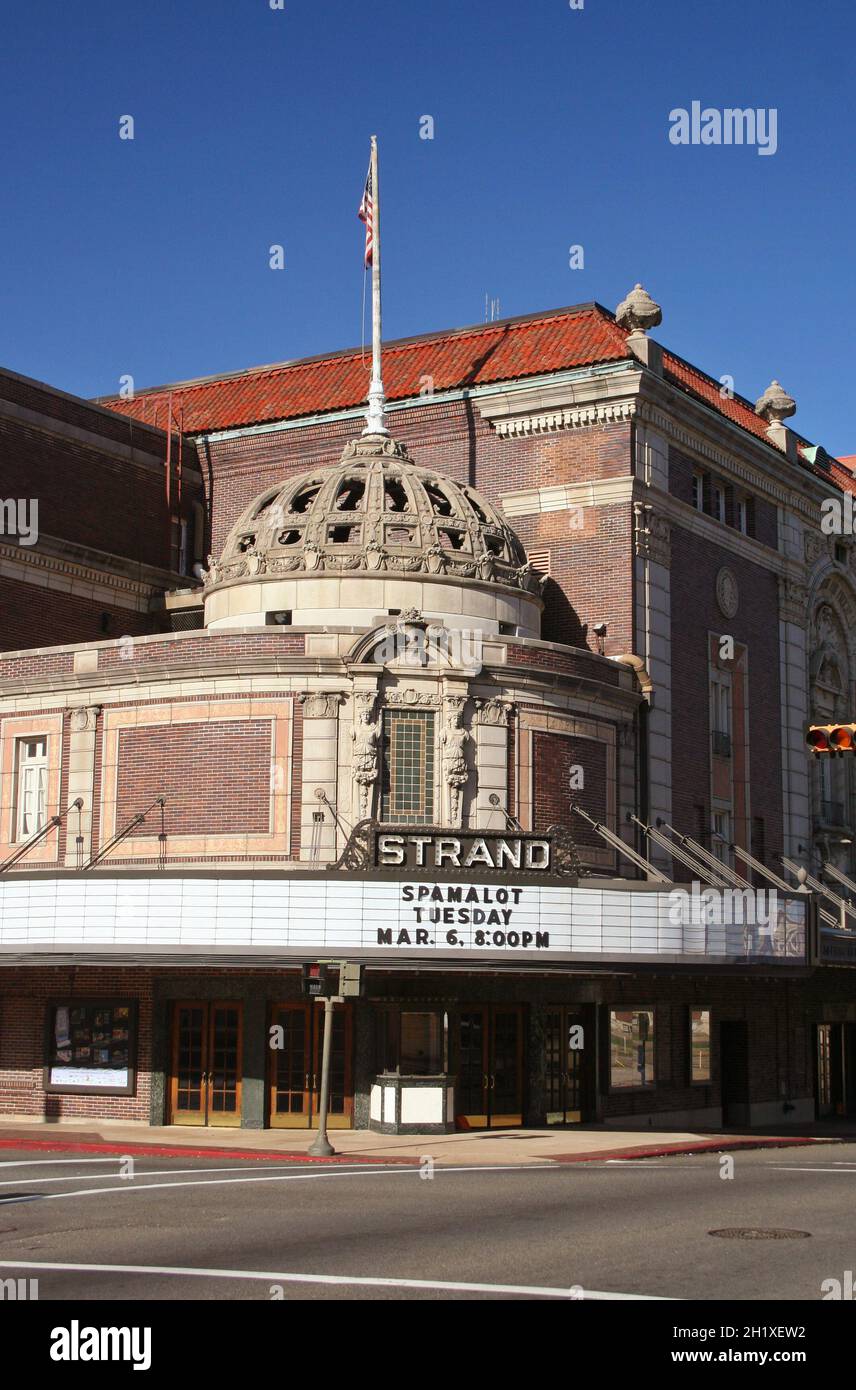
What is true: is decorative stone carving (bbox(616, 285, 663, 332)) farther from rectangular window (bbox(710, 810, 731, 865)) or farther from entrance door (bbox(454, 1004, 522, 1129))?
entrance door (bbox(454, 1004, 522, 1129))

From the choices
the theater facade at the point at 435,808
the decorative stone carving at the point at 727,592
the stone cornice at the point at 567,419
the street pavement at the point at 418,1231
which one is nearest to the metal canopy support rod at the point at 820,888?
the theater facade at the point at 435,808

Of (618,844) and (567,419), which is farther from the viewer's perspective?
(567,419)

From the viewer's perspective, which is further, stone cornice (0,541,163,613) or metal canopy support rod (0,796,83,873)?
stone cornice (0,541,163,613)

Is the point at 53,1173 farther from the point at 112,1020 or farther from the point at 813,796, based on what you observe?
the point at 813,796

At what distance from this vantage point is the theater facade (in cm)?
3347

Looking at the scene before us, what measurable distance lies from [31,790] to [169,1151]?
12113 mm

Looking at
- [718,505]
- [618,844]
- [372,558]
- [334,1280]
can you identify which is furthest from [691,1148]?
[718,505]

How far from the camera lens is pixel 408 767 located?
36.6 m

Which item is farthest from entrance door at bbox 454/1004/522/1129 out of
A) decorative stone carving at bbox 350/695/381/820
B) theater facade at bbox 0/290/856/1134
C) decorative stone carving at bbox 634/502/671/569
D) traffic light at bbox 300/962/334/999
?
decorative stone carving at bbox 634/502/671/569

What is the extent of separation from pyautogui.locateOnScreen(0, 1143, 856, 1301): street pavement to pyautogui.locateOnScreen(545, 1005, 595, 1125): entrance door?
9.86m

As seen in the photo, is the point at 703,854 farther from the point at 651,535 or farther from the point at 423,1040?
the point at 423,1040

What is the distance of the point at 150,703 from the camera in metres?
37.5
